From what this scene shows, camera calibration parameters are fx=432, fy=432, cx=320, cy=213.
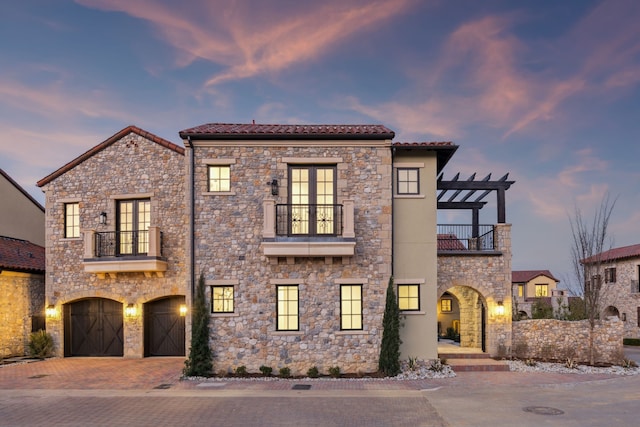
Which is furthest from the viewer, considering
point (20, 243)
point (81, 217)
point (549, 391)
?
point (20, 243)

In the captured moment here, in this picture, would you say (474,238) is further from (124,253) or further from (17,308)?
(17,308)

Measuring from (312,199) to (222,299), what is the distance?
4.28m

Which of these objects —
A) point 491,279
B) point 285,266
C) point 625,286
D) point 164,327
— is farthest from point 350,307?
point 625,286

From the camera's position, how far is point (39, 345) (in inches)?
656

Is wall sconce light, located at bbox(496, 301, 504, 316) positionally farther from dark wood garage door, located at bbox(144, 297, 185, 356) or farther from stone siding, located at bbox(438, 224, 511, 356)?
dark wood garage door, located at bbox(144, 297, 185, 356)

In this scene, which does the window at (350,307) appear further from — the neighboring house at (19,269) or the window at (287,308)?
the neighboring house at (19,269)

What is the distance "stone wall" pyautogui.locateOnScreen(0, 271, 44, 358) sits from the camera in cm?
1667

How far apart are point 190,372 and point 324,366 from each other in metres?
4.06

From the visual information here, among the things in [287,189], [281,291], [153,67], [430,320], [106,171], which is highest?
[153,67]

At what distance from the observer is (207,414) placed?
9.43 metres

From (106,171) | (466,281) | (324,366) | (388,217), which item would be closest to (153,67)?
Result: (106,171)

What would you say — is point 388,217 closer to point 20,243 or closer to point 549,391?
point 549,391

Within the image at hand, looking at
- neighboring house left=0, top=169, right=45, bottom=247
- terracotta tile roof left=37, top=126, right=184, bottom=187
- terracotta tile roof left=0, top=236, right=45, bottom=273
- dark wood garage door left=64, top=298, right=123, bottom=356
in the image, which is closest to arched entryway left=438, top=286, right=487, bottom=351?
terracotta tile roof left=37, top=126, right=184, bottom=187

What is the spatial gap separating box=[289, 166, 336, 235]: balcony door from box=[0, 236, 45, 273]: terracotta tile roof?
11630 mm
